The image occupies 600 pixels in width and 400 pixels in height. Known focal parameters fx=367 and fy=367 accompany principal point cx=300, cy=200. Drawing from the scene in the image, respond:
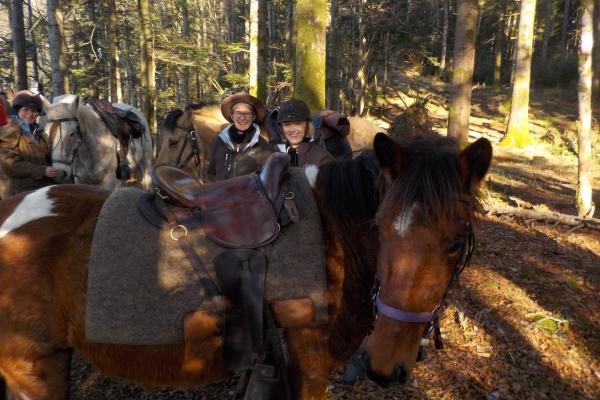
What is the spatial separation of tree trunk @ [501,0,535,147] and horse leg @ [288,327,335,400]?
14.2 meters

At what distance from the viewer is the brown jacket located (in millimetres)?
4688

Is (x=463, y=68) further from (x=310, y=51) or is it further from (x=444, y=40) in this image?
(x=444, y=40)

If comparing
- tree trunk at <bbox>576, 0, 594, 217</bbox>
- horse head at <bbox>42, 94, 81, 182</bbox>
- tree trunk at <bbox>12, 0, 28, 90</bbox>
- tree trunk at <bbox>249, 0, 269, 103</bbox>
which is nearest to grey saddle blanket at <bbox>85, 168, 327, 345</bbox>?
horse head at <bbox>42, 94, 81, 182</bbox>

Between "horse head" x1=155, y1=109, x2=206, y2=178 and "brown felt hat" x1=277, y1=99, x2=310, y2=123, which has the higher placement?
"brown felt hat" x1=277, y1=99, x2=310, y2=123

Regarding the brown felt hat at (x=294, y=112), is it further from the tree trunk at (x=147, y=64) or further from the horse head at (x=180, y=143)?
the tree trunk at (x=147, y=64)

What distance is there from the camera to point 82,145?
20.1ft

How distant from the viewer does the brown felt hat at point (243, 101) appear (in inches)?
193

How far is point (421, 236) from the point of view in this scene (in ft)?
5.10

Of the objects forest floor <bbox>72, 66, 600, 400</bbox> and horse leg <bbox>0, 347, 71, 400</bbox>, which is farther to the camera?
forest floor <bbox>72, 66, 600, 400</bbox>

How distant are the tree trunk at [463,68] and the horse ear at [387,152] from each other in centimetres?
667

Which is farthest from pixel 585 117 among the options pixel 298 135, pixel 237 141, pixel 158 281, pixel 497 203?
pixel 158 281

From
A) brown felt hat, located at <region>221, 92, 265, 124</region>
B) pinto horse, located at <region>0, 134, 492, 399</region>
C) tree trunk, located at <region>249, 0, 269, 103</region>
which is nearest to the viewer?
pinto horse, located at <region>0, 134, 492, 399</region>

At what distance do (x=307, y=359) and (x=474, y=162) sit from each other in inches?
54.1

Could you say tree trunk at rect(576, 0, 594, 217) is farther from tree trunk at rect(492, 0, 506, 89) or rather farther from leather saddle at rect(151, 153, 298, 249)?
tree trunk at rect(492, 0, 506, 89)
